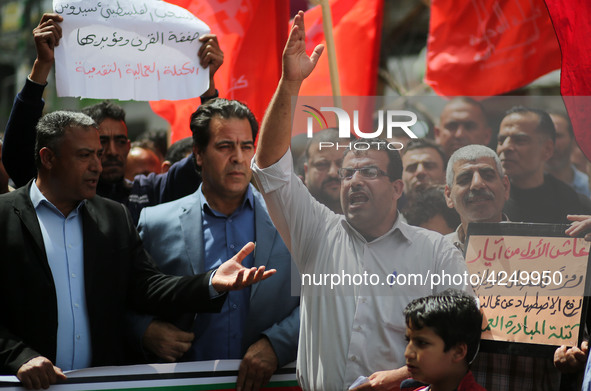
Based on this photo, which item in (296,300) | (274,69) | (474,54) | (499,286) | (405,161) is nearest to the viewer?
(499,286)

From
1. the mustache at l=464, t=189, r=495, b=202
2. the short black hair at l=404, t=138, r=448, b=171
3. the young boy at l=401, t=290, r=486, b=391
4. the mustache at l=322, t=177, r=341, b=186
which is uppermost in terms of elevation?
the short black hair at l=404, t=138, r=448, b=171

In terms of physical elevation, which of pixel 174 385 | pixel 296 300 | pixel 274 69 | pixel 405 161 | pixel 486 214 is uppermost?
pixel 274 69

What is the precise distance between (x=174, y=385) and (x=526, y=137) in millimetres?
1892

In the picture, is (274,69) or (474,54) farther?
(474,54)

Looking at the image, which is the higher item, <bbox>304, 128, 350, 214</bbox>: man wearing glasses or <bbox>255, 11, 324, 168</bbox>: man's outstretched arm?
<bbox>255, 11, 324, 168</bbox>: man's outstretched arm

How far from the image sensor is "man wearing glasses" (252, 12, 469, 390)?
3178mm

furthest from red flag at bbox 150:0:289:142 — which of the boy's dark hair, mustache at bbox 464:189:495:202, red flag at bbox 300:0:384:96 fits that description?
the boy's dark hair

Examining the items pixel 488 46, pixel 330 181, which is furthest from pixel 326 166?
pixel 488 46

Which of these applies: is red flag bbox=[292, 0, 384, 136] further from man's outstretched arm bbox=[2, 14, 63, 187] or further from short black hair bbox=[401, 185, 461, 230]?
short black hair bbox=[401, 185, 461, 230]

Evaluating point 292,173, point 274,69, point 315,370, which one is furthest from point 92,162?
point 274,69

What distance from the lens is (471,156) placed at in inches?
129

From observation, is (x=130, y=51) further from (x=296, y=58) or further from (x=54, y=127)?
(x=296, y=58)

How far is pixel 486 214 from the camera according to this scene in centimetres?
325

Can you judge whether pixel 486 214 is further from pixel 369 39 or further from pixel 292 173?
pixel 369 39
